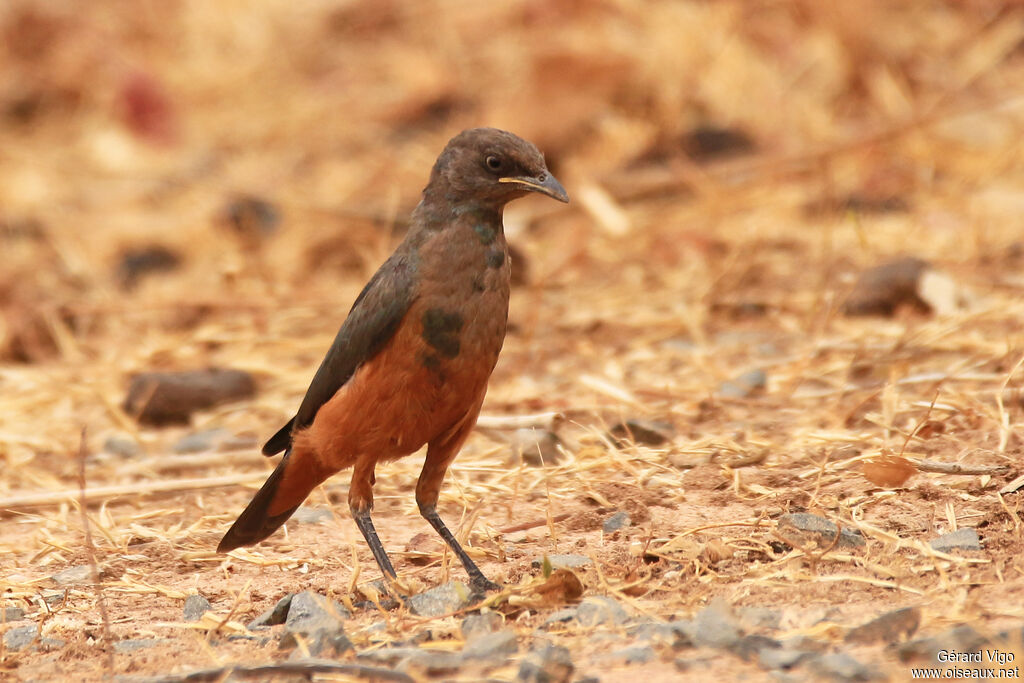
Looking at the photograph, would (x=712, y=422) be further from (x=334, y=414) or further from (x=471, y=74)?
(x=471, y=74)

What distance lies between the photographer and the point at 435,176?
165 inches

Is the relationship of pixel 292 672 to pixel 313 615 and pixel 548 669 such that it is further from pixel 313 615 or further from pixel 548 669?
pixel 548 669

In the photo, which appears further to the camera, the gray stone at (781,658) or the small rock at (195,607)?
the small rock at (195,607)

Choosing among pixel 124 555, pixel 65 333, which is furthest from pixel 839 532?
pixel 65 333

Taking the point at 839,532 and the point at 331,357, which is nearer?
the point at 839,532

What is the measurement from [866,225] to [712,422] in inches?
117

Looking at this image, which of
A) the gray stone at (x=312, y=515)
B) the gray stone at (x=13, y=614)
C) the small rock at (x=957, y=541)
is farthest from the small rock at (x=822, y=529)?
the gray stone at (x=13, y=614)

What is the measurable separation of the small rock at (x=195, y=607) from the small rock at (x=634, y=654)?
1362 mm

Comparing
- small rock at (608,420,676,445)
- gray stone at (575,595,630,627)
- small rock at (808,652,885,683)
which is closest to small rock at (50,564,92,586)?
gray stone at (575,595,630,627)

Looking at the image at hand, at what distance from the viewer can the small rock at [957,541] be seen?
11.8ft

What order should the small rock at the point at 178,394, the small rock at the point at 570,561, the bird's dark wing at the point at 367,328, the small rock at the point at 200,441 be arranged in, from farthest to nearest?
1. the small rock at the point at 178,394
2. the small rock at the point at 200,441
3. the bird's dark wing at the point at 367,328
4. the small rock at the point at 570,561

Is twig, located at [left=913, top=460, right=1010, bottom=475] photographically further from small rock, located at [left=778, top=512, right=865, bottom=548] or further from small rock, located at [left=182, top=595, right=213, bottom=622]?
small rock, located at [left=182, top=595, right=213, bottom=622]

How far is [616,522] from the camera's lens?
4.27 m

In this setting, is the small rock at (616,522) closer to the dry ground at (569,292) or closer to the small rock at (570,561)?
the dry ground at (569,292)
